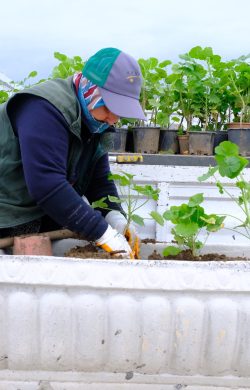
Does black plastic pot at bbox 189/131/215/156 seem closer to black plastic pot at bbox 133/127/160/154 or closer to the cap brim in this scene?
A: black plastic pot at bbox 133/127/160/154

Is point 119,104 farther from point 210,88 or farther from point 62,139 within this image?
→ point 210,88

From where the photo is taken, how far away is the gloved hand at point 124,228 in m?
1.67

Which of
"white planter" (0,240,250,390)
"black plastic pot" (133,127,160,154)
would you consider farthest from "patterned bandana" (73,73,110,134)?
"black plastic pot" (133,127,160,154)

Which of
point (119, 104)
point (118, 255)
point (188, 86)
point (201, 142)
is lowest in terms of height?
point (118, 255)

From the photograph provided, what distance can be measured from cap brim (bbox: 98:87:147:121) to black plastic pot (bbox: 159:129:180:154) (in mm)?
1905

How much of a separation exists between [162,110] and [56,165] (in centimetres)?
228

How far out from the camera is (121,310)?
1249 millimetres

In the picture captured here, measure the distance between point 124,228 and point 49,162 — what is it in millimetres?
427

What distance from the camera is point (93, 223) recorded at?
1530mm

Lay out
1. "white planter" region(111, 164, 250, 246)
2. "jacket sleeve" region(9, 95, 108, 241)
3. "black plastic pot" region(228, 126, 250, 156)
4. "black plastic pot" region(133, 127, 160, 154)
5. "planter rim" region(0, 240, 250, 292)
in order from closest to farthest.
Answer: "planter rim" region(0, 240, 250, 292) → "jacket sleeve" region(9, 95, 108, 241) → "white planter" region(111, 164, 250, 246) → "black plastic pot" region(228, 126, 250, 156) → "black plastic pot" region(133, 127, 160, 154)

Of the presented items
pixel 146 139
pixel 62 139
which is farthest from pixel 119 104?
pixel 146 139

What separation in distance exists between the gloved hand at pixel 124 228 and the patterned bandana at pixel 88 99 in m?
0.34

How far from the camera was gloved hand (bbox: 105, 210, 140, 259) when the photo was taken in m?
1.67

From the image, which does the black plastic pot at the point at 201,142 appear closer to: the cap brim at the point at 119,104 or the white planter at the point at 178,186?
the white planter at the point at 178,186
